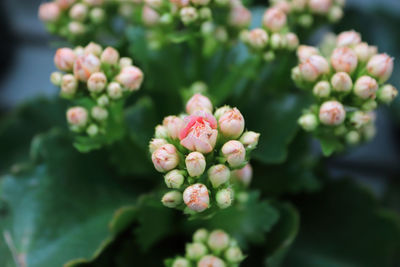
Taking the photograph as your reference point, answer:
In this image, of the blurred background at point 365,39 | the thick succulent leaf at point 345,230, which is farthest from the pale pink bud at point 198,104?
the blurred background at point 365,39

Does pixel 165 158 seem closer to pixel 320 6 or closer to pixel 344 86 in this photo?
pixel 344 86

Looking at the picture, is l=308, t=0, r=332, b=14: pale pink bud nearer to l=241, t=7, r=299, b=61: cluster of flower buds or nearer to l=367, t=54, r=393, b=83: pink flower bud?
l=241, t=7, r=299, b=61: cluster of flower buds

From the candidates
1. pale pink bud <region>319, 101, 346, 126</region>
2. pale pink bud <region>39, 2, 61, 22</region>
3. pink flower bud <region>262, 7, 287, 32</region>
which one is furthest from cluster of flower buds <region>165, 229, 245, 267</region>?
pale pink bud <region>39, 2, 61, 22</region>

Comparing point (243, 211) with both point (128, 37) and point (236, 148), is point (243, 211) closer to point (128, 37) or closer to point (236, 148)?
point (236, 148)

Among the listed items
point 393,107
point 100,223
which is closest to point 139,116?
point 100,223

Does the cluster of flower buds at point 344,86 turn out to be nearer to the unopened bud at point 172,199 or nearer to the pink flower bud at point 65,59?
the unopened bud at point 172,199

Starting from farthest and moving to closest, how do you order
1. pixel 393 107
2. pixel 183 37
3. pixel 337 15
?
pixel 393 107
pixel 337 15
pixel 183 37
